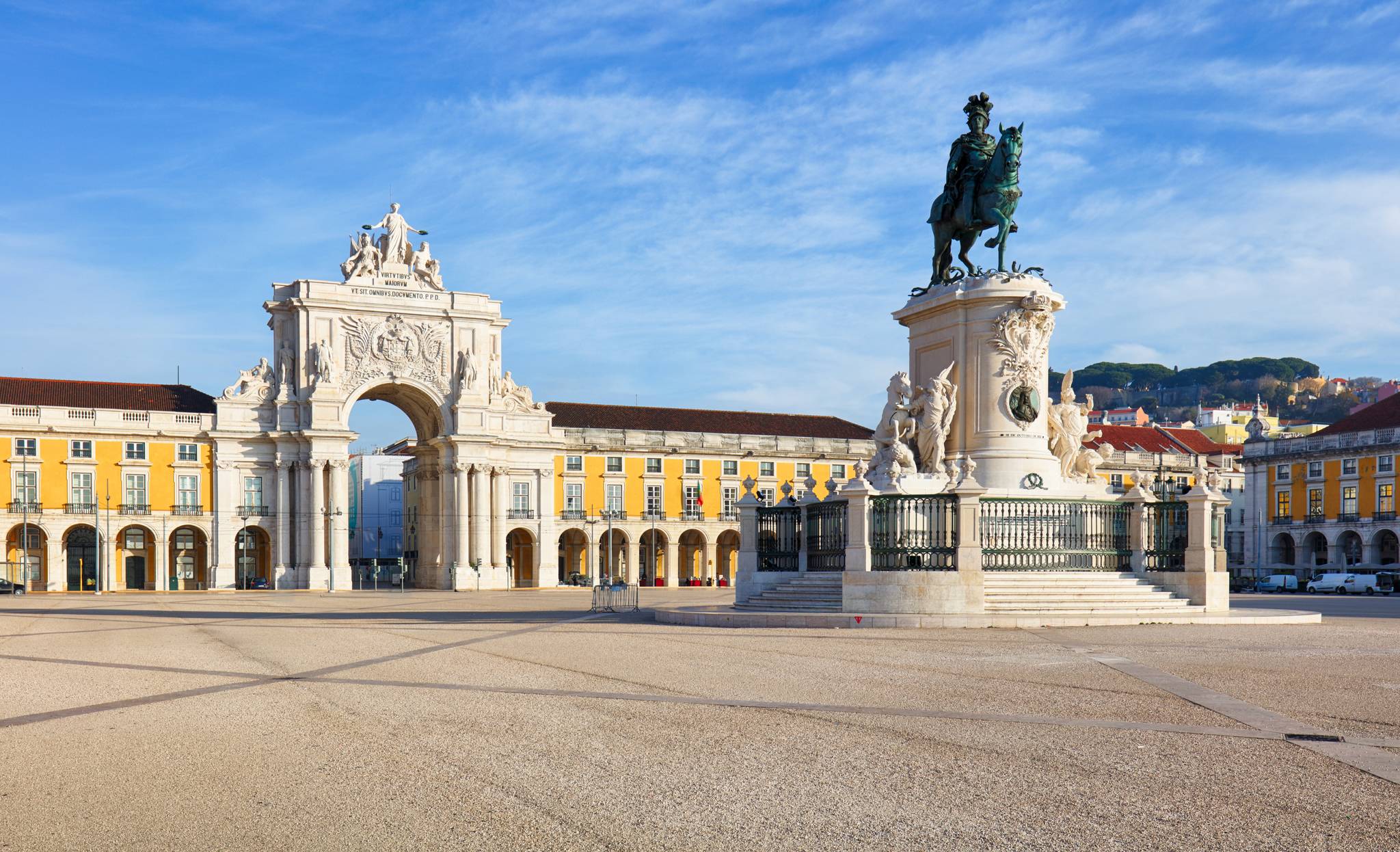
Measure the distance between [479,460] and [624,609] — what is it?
37969mm

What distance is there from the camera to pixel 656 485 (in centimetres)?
7894

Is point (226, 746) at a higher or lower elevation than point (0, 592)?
higher

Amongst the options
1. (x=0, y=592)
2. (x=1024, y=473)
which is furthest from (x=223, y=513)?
(x=1024, y=473)

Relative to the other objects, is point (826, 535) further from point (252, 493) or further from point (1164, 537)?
point (252, 493)

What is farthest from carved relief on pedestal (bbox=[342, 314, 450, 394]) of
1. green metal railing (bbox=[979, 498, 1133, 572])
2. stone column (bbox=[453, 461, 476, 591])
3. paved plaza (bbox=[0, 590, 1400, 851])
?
paved plaza (bbox=[0, 590, 1400, 851])

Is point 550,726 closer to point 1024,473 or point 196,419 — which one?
point 1024,473

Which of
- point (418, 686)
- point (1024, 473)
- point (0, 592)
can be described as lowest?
point (0, 592)

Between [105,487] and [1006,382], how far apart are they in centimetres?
5613

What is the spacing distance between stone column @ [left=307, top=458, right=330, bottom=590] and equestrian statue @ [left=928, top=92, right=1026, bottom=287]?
47.5m

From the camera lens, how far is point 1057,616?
21484mm

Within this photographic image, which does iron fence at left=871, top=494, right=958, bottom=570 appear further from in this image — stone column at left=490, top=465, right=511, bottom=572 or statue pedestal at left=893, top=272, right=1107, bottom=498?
stone column at left=490, top=465, right=511, bottom=572

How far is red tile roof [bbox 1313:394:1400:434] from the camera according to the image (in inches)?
2995

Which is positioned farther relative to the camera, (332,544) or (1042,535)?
(332,544)

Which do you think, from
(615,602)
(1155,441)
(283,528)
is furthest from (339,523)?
(1155,441)
